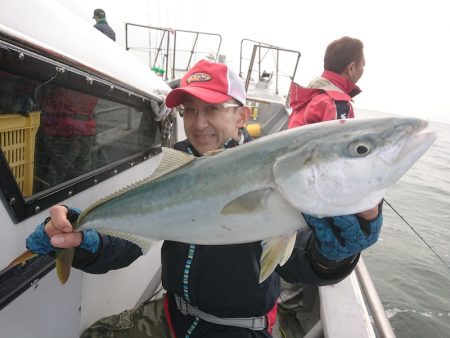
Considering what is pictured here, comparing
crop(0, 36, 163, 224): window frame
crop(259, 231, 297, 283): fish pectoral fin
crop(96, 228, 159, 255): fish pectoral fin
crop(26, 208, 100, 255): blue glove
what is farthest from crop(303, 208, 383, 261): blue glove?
crop(0, 36, 163, 224): window frame

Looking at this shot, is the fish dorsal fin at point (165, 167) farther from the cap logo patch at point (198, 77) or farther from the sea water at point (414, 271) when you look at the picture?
the sea water at point (414, 271)

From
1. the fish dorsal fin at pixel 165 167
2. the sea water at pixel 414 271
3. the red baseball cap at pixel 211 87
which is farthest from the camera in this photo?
the sea water at pixel 414 271

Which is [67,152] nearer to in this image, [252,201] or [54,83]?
[54,83]

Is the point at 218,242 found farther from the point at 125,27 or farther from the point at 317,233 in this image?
the point at 125,27

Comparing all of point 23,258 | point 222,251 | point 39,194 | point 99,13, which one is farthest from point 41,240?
point 99,13

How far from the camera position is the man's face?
2197 mm

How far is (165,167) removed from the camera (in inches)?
65.4

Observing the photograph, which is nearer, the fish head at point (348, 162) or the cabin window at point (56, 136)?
the fish head at point (348, 162)

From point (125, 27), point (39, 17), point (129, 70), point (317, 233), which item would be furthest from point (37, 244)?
point (125, 27)

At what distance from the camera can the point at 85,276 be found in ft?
7.09

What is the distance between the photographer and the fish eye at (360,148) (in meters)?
1.27

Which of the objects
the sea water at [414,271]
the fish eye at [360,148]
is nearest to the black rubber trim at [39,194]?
the fish eye at [360,148]

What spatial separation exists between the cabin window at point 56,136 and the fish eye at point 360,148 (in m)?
1.38

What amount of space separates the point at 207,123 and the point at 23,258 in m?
1.28
